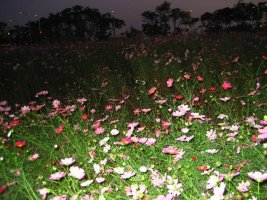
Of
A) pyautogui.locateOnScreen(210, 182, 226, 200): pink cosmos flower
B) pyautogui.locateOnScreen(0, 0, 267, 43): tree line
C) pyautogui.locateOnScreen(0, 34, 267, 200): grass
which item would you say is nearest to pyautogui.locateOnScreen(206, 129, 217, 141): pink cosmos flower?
pyautogui.locateOnScreen(0, 34, 267, 200): grass

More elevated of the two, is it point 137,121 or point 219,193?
point 219,193

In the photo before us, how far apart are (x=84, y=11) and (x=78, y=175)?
4348 cm

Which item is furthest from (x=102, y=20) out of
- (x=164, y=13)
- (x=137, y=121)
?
(x=137, y=121)

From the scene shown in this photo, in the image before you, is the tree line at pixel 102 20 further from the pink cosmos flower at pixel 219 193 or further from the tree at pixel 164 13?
the pink cosmos flower at pixel 219 193

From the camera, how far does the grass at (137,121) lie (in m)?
1.79

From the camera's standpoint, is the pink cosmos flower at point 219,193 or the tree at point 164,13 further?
the tree at point 164,13

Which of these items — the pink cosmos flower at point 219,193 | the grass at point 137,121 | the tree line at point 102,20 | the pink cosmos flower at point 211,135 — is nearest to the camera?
the pink cosmos flower at point 219,193

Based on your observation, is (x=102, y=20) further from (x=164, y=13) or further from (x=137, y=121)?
(x=137, y=121)

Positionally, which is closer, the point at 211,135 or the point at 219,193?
the point at 219,193

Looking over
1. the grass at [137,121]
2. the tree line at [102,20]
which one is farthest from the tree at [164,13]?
the grass at [137,121]

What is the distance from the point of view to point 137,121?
10.2 ft

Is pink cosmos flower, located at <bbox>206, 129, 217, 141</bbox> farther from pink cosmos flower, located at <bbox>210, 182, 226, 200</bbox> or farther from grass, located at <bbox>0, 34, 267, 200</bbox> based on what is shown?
pink cosmos flower, located at <bbox>210, 182, 226, 200</bbox>

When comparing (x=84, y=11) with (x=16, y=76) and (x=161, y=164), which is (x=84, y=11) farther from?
(x=161, y=164)

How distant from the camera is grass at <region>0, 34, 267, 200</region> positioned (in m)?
1.79
